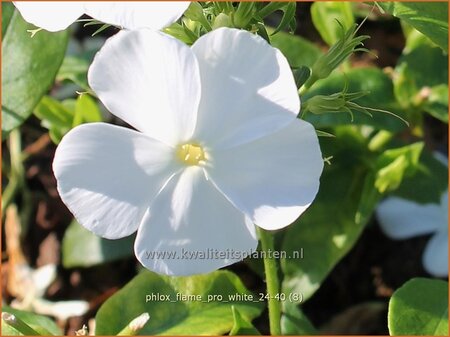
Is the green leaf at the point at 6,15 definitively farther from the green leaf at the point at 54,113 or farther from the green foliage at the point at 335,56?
the green foliage at the point at 335,56

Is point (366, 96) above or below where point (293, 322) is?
above

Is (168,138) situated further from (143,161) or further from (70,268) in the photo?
A: (70,268)

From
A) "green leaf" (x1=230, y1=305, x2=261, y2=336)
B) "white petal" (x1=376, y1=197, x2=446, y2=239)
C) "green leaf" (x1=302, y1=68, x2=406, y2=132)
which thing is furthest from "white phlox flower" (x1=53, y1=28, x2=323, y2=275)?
"white petal" (x1=376, y1=197, x2=446, y2=239)

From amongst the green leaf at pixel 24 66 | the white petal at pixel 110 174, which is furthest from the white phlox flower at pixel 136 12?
the green leaf at pixel 24 66

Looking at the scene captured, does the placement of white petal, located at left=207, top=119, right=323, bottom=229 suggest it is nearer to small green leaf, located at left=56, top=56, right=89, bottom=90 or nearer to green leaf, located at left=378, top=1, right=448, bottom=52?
green leaf, located at left=378, top=1, right=448, bottom=52

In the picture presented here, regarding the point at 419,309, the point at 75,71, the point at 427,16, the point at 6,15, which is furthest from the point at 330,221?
the point at 6,15

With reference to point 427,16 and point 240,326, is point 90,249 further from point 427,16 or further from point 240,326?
point 427,16
